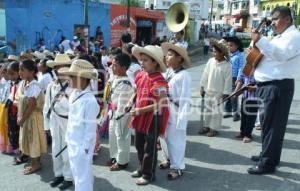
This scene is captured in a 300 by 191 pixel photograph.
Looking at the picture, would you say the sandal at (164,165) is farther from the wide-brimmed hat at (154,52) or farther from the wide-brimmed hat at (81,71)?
the wide-brimmed hat at (81,71)

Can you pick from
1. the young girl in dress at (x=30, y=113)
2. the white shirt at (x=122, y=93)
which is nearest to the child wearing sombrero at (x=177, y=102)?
the white shirt at (x=122, y=93)

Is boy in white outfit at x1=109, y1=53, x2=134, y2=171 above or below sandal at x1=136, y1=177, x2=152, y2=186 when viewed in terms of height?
above

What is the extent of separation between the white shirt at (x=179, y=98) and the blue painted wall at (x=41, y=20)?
42.1ft

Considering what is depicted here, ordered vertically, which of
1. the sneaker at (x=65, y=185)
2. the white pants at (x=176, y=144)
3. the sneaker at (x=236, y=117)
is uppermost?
the white pants at (x=176, y=144)

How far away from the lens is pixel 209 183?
488 centimetres

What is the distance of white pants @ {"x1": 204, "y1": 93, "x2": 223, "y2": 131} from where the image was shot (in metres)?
7.00

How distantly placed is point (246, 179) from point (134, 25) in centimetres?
2126

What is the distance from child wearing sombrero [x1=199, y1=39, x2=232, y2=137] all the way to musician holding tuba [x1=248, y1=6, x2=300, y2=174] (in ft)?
6.28

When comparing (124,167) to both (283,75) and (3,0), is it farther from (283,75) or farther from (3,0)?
(3,0)

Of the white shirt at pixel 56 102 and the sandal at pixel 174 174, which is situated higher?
the white shirt at pixel 56 102

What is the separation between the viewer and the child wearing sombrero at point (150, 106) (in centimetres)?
457

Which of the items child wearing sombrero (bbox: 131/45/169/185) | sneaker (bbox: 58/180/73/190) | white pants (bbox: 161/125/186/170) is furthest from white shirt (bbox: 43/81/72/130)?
white pants (bbox: 161/125/186/170)

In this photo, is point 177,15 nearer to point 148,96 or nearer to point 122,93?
point 122,93

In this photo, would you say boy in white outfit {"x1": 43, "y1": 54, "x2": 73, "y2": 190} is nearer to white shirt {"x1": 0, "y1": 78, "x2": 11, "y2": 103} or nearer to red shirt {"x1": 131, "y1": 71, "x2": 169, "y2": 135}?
red shirt {"x1": 131, "y1": 71, "x2": 169, "y2": 135}
